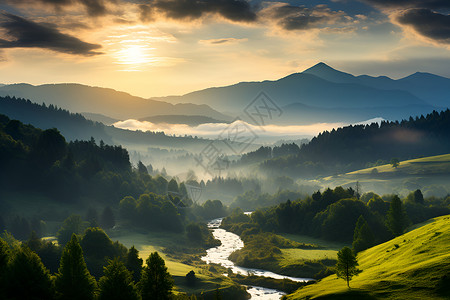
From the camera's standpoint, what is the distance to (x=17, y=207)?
188m

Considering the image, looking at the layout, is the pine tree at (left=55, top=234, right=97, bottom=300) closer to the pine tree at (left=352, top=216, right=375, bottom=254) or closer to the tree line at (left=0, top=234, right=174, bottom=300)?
the tree line at (left=0, top=234, right=174, bottom=300)

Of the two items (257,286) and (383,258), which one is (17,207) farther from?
(383,258)

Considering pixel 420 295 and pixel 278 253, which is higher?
pixel 420 295

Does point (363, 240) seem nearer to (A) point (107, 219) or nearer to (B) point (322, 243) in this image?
(B) point (322, 243)

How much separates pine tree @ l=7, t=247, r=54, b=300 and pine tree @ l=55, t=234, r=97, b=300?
8.47 feet

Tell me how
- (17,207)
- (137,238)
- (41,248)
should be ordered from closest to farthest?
(41,248), (137,238), (17,207)

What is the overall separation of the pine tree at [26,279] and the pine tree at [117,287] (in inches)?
493

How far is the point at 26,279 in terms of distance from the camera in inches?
2657

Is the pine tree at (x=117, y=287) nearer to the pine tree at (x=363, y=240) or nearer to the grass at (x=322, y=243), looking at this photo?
the pine tree at (x=363, y=240)

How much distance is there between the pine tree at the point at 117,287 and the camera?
6394cm

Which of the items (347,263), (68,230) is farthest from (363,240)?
(68,230)

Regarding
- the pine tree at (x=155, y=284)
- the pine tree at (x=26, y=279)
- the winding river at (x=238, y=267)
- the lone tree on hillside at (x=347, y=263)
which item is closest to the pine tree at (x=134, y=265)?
the pine tree at (x=26, y=279)

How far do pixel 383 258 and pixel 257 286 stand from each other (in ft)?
150

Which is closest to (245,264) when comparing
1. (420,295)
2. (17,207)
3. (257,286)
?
(257,286)
